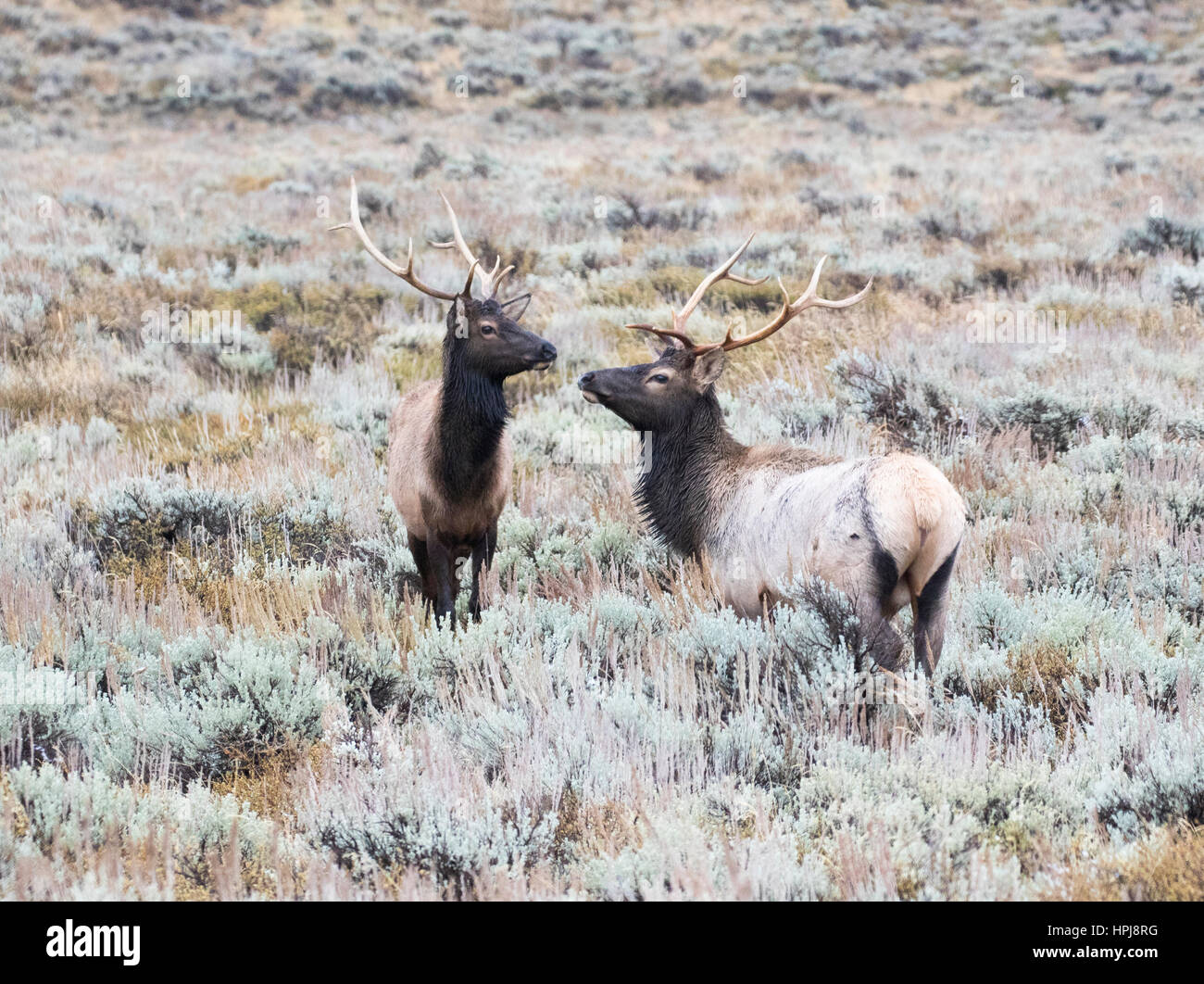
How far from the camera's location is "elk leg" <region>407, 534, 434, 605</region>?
244 inches

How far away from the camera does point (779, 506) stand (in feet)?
15.9

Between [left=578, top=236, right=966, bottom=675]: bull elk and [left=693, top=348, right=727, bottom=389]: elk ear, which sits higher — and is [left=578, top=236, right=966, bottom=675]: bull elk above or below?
below

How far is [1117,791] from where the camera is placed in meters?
3.23

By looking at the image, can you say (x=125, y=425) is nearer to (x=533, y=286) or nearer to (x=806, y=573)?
(x=533, y=286)

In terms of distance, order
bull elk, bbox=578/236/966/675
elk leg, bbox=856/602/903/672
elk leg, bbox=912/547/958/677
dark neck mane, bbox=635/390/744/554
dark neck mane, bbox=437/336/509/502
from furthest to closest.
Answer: dark neck mane, bbox=437/336/509/502 → dark neck mane, bbox=635/390/744/554 → elk leg, bbox=912/547/958/677 → bull elk, bbox=578/236/966/675 → elk leg, bbox=856/602/903/672

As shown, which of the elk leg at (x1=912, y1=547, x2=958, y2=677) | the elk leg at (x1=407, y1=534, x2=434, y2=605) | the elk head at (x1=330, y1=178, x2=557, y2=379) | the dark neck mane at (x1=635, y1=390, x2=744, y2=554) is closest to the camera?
the elk leg at (x1=912, y1=547, x2=958, y2=677)

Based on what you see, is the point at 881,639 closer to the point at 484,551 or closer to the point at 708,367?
the point at 708,367

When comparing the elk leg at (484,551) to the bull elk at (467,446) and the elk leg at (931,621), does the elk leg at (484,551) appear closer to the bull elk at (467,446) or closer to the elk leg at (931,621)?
the bull elk at (467,446)

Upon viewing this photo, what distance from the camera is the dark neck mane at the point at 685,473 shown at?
214 inches

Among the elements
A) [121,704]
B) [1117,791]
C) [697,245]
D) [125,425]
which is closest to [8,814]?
[121,704]

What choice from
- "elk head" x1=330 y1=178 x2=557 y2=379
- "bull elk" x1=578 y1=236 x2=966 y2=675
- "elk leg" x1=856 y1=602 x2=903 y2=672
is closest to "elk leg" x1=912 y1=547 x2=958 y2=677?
"bull elk" x1=578 y1=236 x2=966 y2=675

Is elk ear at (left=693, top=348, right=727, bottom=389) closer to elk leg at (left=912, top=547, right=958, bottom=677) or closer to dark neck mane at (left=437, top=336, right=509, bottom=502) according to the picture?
dark neck mane at (left=437, top=336, right=509, bottom=502)

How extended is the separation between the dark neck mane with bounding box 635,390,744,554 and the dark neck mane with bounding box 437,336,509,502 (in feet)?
2.68
